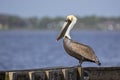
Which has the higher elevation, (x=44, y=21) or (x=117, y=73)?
(x=44, y=21)

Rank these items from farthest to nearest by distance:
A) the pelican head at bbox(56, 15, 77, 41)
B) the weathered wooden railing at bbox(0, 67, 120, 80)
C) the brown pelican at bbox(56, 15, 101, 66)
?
the pelican head at bbox(56, 15, 77, 41) < the brown pelican at bbox(56, 15, 101, 66) < the weathered wooden railing at bbox(0, 67, 120, 80)

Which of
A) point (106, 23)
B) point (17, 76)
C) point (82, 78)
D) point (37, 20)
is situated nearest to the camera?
point (17, 76)

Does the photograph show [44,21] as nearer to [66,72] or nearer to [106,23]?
[106,23]

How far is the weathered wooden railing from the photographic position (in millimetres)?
14336

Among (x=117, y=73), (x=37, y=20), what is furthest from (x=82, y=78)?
(x=37, y=20)

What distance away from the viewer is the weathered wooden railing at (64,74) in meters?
14.3

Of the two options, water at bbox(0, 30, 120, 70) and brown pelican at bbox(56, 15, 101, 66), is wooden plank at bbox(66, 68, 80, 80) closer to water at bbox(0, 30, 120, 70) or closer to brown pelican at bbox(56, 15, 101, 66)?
brown pelican at bbox(56, 15, 101, 66)

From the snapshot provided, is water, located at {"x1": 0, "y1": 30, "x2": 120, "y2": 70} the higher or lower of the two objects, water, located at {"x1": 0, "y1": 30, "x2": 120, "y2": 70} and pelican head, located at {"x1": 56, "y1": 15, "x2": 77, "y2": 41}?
the higher

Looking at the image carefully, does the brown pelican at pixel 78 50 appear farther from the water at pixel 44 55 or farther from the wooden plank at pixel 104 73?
the water at pixel 44 55

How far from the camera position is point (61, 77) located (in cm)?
1496

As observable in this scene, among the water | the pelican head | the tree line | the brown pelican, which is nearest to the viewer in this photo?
the brown pelican

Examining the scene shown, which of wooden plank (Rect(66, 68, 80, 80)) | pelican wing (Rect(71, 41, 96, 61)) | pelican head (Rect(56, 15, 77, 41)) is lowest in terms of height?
wooden plank (Rect(66, 68, 80, 80))

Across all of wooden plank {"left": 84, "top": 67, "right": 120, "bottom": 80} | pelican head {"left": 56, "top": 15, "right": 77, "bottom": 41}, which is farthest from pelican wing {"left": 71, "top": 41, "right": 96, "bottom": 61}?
pelican head {"left": 56, "top": 15, "right": 77, "bottom": 41}

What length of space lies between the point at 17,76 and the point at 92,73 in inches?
94.9
